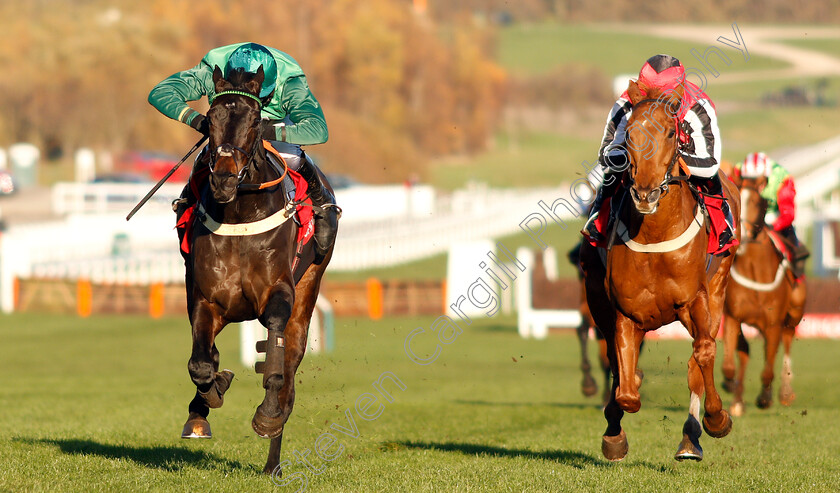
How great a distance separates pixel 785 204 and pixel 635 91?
16.4 feet

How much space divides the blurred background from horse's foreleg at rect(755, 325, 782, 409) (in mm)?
7142

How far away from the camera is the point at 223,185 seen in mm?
5836

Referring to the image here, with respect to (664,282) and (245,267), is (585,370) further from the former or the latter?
(245,267)

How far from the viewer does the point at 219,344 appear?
19.6 metres

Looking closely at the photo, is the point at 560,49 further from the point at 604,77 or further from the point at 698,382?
the point at 698,382

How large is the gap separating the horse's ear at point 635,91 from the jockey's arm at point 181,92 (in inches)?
98.4

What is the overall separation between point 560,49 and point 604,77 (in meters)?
16.1

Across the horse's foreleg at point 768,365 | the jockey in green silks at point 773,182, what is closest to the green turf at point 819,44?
the jockey in green silks at point 773,182

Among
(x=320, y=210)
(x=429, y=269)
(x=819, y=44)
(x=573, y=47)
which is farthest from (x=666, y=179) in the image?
(x=573, y=47)

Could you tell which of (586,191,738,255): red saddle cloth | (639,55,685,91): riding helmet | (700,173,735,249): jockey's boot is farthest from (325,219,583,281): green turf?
(639,55,685,91): riding helmet

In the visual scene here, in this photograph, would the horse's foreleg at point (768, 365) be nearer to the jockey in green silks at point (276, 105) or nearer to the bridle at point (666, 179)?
the bridle at point (666, 179)

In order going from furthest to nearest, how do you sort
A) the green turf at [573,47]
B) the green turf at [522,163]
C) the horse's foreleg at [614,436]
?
the green turf at [573,47]
the green turf at [522,163]
the horse's foreleg at [614,436]

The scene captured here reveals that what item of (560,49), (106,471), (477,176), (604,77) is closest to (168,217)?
(106,471)

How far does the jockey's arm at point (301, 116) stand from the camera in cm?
667
